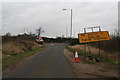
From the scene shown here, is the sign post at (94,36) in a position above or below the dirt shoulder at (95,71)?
above

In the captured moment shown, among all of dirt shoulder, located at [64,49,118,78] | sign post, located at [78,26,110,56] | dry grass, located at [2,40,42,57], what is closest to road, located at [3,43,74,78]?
dirt shoulder, located at [64,49,118,78]

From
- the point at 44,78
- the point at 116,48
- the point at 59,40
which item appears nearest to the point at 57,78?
the point at 44,78

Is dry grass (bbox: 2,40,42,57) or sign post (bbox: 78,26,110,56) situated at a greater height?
sign post (bbox: 78,26,110,56)

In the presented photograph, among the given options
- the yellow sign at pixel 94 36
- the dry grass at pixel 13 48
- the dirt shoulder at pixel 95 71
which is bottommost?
the dirt shoulder at pixel 95 71

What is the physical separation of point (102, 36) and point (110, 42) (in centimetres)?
246

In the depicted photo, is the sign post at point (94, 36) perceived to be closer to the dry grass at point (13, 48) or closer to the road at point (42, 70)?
the road at point (42, 70)

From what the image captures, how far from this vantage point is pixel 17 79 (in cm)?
601

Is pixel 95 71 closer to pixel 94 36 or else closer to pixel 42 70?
pixel 42 70

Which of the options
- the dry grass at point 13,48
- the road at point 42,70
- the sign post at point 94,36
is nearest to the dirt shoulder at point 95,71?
the road at point 42,70

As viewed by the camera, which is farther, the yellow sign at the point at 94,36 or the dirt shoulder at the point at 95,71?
the yellow sign at the point at 94,36

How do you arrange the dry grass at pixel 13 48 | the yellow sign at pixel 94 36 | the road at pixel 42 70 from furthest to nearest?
the dry grass at pixel 13 48 < the yellow sign at pixel 94 36 < the road at pixel 42 70

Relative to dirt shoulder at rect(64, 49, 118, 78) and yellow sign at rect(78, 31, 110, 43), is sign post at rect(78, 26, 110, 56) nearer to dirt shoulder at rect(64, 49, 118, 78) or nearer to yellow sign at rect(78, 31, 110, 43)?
yellow sign at rect(78, 31, 110, 43)

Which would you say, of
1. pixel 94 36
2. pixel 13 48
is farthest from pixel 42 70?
pixel 13 48

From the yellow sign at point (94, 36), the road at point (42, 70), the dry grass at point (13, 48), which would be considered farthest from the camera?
the dry grass at point (13, 48)
